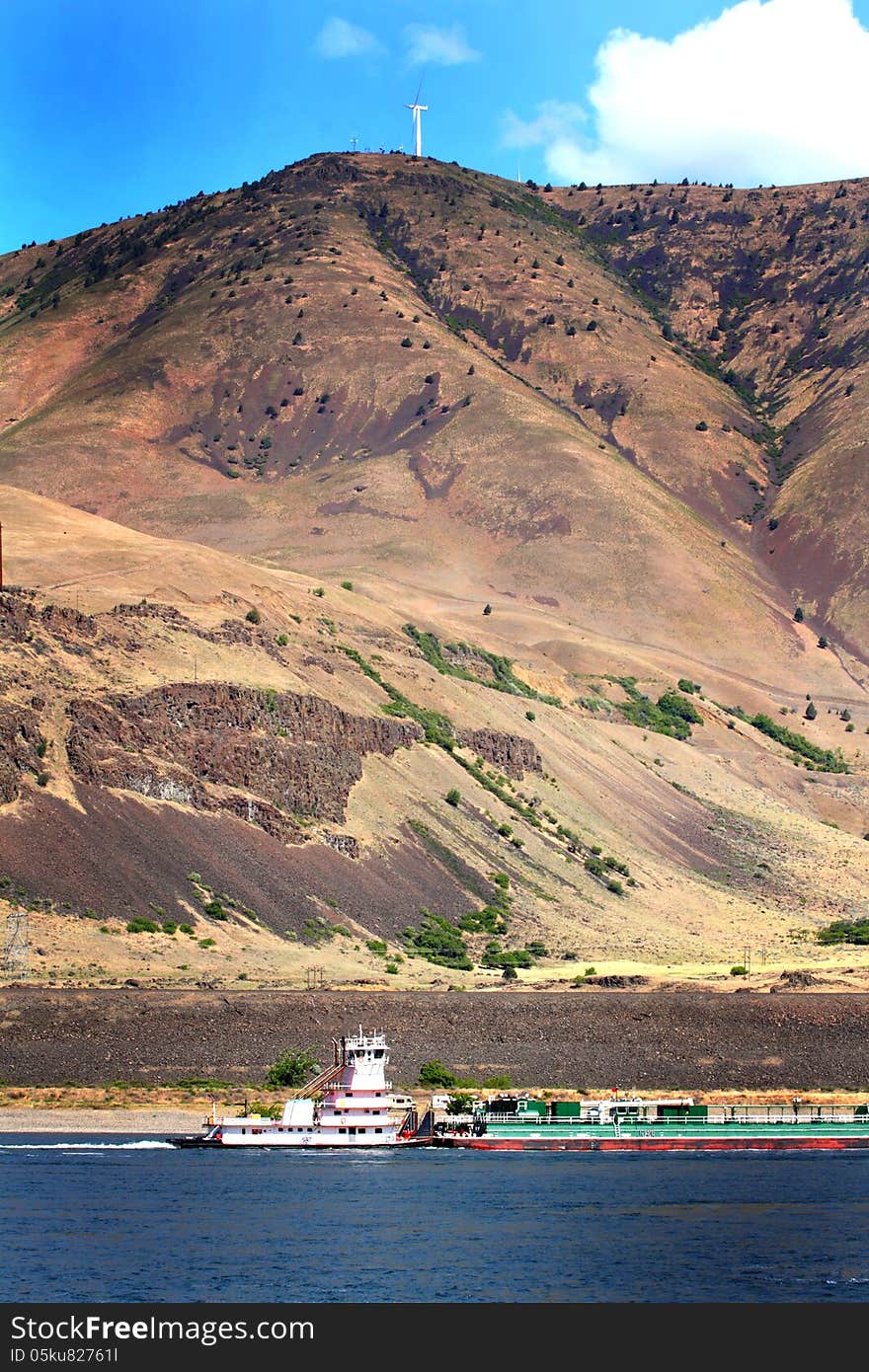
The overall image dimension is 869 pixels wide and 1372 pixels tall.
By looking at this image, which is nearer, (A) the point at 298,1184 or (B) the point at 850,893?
(A) the point at 298,1184

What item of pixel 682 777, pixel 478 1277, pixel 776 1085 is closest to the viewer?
pixel 478 1277

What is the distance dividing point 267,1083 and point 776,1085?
69.4 feet

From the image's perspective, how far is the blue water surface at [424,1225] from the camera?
47.9 m

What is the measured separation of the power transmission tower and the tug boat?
16619mm

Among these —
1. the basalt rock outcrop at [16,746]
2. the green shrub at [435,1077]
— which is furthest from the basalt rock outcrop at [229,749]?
the green shrub at [435,1077]

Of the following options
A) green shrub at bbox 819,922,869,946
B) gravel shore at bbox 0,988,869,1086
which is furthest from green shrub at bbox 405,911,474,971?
green shrub at bbox 819,922,869,946

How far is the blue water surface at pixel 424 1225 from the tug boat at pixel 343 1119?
90cm

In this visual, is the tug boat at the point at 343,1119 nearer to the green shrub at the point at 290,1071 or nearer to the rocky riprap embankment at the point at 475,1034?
the green shrub at the point at 290,1071

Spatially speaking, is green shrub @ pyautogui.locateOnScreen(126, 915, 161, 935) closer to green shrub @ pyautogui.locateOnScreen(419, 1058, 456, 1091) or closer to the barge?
green shrub @ pyautogui.locateOnScreen(419, 1058, 456, 1091)

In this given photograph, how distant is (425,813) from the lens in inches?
5113

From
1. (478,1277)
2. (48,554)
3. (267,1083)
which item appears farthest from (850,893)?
(478,1277)

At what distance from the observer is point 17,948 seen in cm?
9312

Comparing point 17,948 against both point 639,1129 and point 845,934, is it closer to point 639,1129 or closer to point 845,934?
point 639,1129
